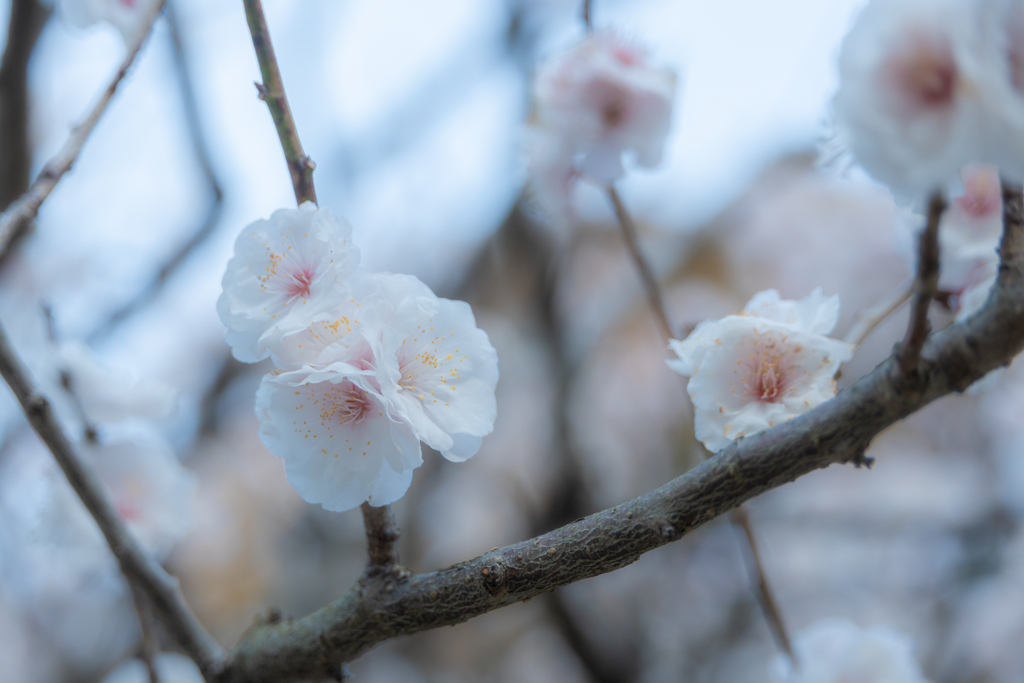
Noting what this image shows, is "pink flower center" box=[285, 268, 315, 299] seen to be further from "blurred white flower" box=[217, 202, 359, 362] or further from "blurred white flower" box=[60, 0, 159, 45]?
"blurred white flower" box=[60, 0, 159, 45]

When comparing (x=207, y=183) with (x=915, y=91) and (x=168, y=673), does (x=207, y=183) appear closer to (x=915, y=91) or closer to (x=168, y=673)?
(x=168, y=673)

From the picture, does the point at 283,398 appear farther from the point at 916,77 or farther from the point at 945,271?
the point at 945,271

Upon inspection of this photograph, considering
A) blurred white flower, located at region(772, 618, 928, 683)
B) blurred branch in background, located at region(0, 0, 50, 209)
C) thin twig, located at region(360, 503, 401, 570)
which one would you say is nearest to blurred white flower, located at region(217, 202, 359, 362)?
thin twig, located at region(360, 503, 401, 570)

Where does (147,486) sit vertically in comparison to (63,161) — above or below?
below

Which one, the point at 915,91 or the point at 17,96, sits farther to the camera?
the point at 17,96

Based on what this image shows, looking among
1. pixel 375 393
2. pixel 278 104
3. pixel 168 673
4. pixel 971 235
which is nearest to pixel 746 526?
pixel 971 235

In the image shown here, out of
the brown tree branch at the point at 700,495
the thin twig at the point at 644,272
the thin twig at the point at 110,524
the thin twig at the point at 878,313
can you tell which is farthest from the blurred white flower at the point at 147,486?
the thin twig at the point at 878,313

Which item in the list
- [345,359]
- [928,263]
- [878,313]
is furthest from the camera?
[878,313]

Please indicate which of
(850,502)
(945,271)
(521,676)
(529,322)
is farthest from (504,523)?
(945,271)
